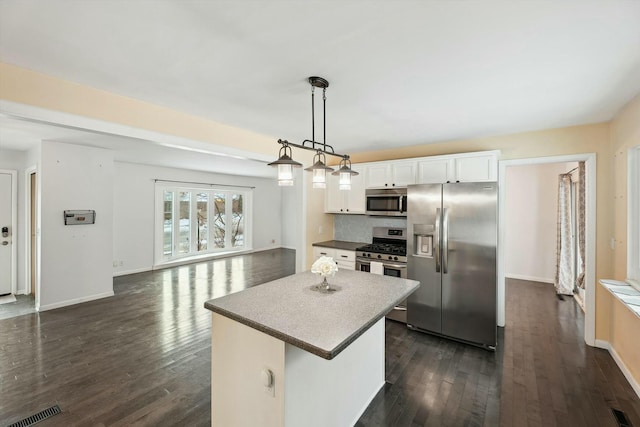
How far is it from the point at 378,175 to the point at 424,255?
1.44m

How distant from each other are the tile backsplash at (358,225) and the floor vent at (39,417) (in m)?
3.94

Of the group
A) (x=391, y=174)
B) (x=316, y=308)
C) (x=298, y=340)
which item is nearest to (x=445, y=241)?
(x=391, y=174)

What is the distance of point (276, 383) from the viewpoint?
1.48 meters

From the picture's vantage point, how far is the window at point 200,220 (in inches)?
271

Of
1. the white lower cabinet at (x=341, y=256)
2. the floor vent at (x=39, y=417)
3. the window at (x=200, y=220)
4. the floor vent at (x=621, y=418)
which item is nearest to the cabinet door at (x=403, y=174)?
the white lower cabinet at (x=341, y=256)

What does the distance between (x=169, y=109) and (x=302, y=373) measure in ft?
8.94

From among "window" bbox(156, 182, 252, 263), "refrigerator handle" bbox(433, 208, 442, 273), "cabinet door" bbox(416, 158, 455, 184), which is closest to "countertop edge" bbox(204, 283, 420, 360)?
"refrigerator handle" bbox(433, 208, 442, 273)

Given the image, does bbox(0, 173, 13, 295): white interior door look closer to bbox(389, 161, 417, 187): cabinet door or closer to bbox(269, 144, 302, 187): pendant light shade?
bbox(269, 144, 302, 187): pendant light shade

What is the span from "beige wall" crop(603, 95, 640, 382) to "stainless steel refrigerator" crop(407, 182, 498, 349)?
1.03 m

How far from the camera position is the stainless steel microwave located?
388 cm

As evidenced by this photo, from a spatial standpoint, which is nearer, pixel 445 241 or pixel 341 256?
pixel 445 241

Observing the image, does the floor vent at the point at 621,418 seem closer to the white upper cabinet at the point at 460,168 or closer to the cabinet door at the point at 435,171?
the white upper cabinet at the point at 460,168

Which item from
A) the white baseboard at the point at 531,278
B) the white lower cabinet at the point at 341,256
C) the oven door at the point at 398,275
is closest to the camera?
the oven door at the point at 398,275

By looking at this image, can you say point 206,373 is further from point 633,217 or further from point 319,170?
point 633,217
